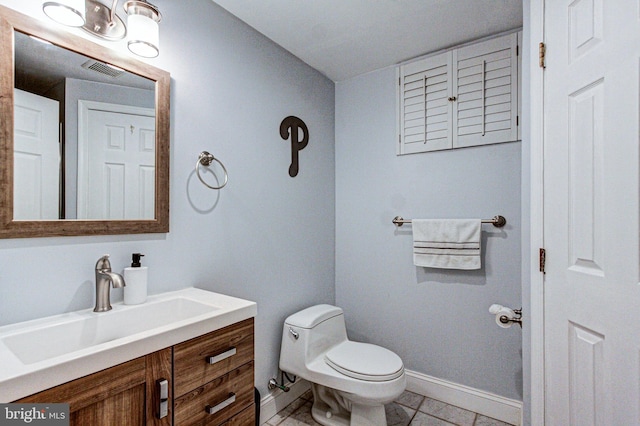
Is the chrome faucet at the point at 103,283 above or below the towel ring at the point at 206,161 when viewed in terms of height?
below

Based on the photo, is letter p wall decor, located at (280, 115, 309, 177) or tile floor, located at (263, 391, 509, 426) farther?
letter p wall decor, located at (280, 115, 309, 177)

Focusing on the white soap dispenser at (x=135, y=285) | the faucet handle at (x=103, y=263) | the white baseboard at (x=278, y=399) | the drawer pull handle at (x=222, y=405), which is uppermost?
the faucet handle at (x=103, y=263)

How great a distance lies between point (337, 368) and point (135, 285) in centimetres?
110

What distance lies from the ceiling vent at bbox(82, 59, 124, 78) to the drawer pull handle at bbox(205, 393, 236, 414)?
1306 mm

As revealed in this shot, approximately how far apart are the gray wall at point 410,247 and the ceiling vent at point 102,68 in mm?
1608

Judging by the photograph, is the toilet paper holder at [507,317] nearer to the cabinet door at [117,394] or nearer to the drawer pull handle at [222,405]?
the drawer pull handle at [222,405]

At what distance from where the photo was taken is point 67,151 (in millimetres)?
1168

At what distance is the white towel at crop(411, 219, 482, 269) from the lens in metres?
1.96

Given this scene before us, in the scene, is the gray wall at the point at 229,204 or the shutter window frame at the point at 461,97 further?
the shutter window frame at the point at 461,97

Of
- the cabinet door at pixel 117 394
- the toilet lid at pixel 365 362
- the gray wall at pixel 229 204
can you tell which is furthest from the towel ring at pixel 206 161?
the toilet lid at pixel 365 362

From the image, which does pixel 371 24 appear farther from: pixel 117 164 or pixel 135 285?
pixel 135 285

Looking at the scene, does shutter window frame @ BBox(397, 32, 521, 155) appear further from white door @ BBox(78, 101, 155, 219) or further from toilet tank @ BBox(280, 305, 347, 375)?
white door @ BBox(78, 101, 155, 219)

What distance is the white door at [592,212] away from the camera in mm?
905

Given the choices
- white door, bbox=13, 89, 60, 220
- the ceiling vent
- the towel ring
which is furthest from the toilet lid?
the ceiling vent
